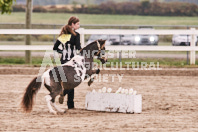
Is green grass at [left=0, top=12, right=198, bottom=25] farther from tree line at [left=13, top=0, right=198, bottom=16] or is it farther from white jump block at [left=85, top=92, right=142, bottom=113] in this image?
white jump block at [left=85, top=92, right=142, bottom=113]

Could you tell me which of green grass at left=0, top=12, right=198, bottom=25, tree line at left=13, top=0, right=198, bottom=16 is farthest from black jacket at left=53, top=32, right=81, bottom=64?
tree line at left=13, top=0, right=198, bottom=16

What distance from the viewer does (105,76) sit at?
1734cm

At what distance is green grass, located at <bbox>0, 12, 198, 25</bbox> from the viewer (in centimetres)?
6247

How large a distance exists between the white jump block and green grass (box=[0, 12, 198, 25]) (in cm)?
5104

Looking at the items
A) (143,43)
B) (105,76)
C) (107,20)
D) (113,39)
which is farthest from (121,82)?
(107,20)

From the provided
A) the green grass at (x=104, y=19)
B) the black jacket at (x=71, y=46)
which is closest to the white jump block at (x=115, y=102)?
the black jacket at (x=71, y=46)

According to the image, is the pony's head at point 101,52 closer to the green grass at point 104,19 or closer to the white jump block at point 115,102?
the white jump block at point 115,102

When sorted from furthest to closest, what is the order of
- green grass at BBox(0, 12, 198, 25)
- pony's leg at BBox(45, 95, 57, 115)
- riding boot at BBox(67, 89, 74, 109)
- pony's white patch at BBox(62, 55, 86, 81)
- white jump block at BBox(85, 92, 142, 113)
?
1. green grass at BBox(0, 12, 198, 25)
2. riding boot at BBox(67, 89, 74, 109)
3. white jump block at BBox(85, 92, 142, 113)
4. pony's white patch at BBox(62, 55, 86, 81)
5. pony's leg at BBox(45, 95, 57, 115)

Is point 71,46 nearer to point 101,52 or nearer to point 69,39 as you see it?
point 69,39

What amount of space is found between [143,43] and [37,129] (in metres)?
21.3

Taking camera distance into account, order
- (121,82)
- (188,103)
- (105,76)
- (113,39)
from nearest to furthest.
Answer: (188,103) < (121,82) < (105,76) < (113,39)

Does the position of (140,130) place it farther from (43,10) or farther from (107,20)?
(43,10)

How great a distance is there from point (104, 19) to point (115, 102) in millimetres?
54991

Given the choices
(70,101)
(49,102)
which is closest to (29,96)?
(49,102)
